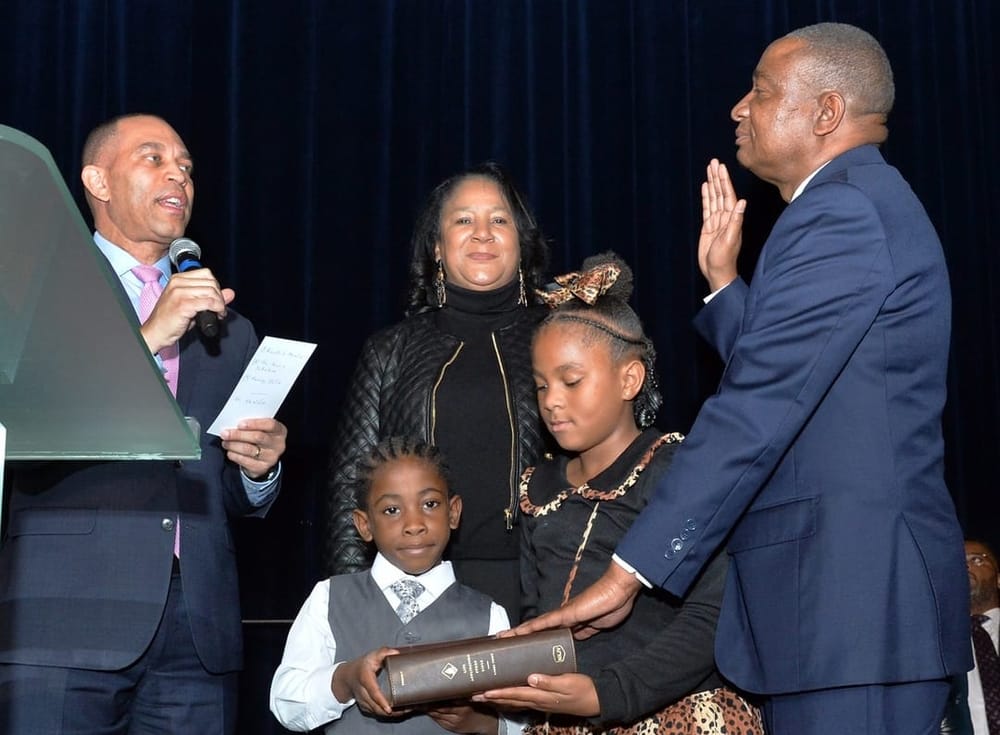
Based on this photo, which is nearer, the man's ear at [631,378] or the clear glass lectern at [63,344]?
the clear glass lectern at [63,344]

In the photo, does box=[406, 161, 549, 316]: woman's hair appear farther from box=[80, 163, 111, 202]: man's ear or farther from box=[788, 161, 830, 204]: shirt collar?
box=[788, 161, 830, 204]: shirt collar

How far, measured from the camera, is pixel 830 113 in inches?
88.6

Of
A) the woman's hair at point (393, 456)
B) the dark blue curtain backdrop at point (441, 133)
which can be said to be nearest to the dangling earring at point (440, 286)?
the woman's hair at point (393, 456)

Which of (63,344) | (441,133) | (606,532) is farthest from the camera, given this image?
(441,133)

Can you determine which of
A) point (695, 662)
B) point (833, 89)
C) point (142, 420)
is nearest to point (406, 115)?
point (833, 89)

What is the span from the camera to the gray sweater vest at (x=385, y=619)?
2590 millimetres

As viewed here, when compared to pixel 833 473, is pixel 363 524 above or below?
below

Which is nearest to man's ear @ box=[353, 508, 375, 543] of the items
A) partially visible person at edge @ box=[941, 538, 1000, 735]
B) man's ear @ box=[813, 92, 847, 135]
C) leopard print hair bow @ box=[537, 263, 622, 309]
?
leopard print hair bow @ box=[537, 263, 622, 309]

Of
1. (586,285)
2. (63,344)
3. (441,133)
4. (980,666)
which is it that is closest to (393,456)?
(586,285)

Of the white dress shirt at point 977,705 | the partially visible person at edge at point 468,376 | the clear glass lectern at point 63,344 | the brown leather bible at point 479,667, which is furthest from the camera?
→ the white dress shirt at point 977,705

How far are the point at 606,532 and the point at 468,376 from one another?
76 centimetres

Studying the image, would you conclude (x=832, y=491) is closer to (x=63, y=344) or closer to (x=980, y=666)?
(x=63, y=344)

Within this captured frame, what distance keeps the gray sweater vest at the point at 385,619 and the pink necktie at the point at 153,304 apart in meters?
0.56

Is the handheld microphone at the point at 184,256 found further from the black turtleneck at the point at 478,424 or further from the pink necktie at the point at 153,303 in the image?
the black turtleneck at the point at 478,424
